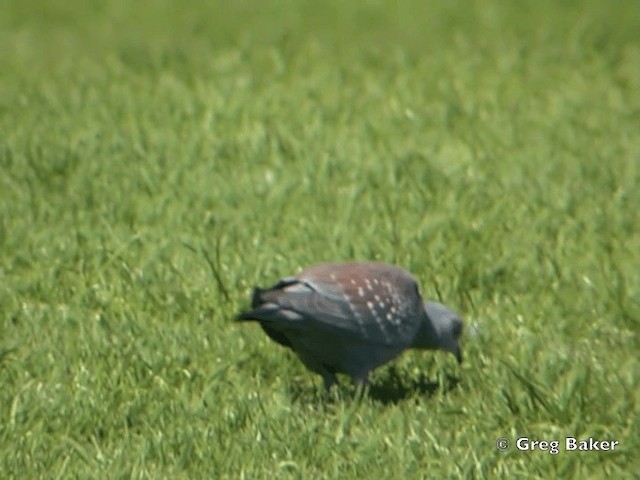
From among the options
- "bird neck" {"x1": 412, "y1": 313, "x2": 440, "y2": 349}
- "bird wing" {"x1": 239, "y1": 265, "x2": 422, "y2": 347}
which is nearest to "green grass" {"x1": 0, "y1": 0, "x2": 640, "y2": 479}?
"bird neck" {"x1": 412, "y1": 313, "x2": 440, "y2": 349}

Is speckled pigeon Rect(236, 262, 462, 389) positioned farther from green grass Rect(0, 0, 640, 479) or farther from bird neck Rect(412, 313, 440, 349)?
green grass Rect(0, 0, 640, 479)

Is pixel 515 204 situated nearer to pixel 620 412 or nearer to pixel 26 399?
pixel 620 412

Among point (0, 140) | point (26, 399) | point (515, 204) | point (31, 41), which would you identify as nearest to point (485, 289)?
point (515, 204)

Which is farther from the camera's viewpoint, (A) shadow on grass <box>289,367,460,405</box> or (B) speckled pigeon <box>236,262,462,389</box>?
(A) shadow on grass <box>289,367,460,405</box>

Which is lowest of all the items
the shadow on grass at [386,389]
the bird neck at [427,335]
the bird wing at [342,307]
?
the shadow on grass at [386,389]

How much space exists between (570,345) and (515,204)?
163 cm

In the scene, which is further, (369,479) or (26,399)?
(26,399)

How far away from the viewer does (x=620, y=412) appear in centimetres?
594

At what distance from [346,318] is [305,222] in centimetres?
184

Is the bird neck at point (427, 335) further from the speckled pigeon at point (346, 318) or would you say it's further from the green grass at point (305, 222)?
the green grass at point (305, 222)

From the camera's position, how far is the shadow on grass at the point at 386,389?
612cm

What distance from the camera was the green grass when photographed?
5.81 metres

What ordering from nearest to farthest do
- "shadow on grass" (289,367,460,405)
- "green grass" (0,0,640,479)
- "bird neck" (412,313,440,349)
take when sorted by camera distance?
"green grass" (0,0,640,479) < "shadow on grass" (289,367,460,405) < "bird neck" (412,313,440,349)

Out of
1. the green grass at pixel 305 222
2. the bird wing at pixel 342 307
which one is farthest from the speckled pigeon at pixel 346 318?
the green grass at pixel 305 222
